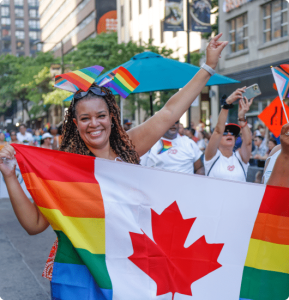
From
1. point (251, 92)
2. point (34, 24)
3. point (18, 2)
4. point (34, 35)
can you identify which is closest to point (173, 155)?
point (251, 92)

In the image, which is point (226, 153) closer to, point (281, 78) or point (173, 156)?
point (173, 156)

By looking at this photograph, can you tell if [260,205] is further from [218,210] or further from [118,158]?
[118,158]

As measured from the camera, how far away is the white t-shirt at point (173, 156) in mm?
6352

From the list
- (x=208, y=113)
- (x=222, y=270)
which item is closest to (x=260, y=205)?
(x=222, y=270)

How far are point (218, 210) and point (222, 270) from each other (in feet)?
1.16

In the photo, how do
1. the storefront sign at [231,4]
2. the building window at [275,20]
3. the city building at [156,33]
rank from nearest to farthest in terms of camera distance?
the building window at [275,20] → the storefront sign at [231,4] → the city building at [156,33]

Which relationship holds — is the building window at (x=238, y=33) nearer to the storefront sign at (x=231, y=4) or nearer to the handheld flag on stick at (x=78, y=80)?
the storefront sign at (x=231, y=4)

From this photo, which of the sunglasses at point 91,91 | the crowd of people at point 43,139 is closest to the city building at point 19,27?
the crowd of people at point 43,139

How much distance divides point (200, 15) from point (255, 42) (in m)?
6.94

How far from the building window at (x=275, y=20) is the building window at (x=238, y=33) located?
5.05 feet

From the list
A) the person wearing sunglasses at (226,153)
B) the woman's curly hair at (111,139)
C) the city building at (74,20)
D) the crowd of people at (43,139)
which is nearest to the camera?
the woman's curly hair at (111,139)

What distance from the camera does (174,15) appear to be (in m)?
17.3

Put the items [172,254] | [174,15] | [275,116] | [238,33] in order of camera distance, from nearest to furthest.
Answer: [172,254]
[275,116]
[174,15]
[238,33]

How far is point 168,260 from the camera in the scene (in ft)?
9.05
